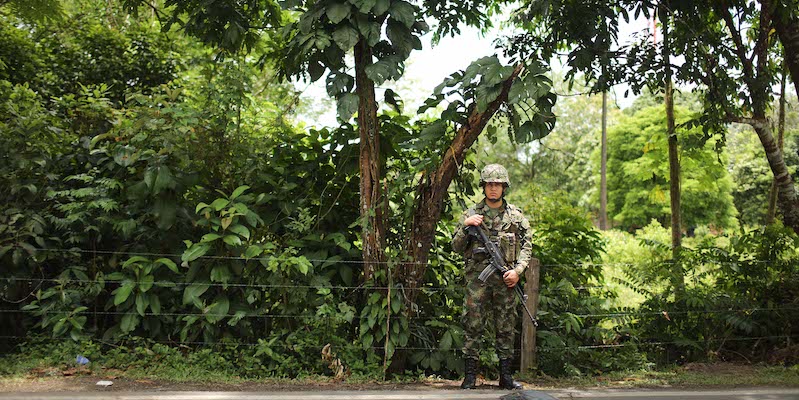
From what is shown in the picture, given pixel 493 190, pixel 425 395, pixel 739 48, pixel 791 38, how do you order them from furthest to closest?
pixel 739 48 < pixel 791 38 < pixel 493 190 < pixel 425 395

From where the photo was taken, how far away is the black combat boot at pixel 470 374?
5.62 m

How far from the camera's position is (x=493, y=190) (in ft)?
18.2

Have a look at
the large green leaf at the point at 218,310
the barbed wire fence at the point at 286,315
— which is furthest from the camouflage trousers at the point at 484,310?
the large green leaf at the point at 218,310

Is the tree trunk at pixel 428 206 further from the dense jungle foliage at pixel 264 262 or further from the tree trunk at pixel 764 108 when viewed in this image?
the tree trunk at pixel 764 108

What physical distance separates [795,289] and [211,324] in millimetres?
5976

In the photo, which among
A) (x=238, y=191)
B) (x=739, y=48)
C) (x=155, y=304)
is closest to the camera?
(x=238, y=191)

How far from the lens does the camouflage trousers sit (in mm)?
5641

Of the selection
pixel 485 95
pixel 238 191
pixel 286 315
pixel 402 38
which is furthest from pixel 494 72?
pixel 286 315

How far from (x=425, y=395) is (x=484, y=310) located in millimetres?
902

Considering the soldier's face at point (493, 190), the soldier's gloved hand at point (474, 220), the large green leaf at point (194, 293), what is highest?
the soldier's face at point (493, 190)

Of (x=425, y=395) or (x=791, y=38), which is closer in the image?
(x=425, y=395)

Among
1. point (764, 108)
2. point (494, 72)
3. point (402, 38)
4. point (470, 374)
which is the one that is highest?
point (402, 38)

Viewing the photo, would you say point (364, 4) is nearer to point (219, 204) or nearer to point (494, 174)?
point (494, 174)

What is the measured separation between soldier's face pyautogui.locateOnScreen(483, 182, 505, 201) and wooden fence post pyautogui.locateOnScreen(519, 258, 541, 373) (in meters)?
0.87
